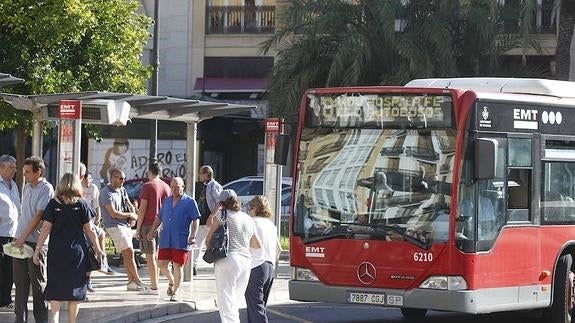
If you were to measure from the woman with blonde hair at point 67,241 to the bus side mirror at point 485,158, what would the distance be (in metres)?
4.22

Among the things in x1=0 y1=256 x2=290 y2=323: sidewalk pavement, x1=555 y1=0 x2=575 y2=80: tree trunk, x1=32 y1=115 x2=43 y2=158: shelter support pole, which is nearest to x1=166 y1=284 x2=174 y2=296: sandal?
x1=0 y1=256 x2=290 y2=323: sidewalk pavement

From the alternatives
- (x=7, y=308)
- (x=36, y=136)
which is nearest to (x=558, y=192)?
(x=7, y=308)

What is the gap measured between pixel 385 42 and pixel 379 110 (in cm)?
1950

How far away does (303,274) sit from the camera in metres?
14.3

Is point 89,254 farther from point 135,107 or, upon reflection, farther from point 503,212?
point 135,107

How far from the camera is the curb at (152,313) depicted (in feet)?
48.9

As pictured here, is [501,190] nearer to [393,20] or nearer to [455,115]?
[455,115]

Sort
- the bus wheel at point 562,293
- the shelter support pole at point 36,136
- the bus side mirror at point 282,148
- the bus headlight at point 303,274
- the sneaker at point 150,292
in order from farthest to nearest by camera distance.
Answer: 1. the sneaker at point 150,292
2. the shelter support pole at point 36,136
3. the bus wheel at point 562,293
4. the bus side mirror at point 282,148
5. the bus headlight at point 303,274

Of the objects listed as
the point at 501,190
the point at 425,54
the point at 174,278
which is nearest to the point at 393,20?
the point at 425,54

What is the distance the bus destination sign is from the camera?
45.0 ft

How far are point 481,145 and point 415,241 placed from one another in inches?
51.4

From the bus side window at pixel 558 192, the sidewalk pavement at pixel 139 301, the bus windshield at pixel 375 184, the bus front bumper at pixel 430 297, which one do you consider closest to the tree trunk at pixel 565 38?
the sidewalk pavement at pixel 139 301

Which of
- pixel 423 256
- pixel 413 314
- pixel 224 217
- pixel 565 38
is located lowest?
pixel 413 314

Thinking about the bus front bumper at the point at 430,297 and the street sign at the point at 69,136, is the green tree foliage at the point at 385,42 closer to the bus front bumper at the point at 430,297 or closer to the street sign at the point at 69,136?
the street sign at the point at 69,136
